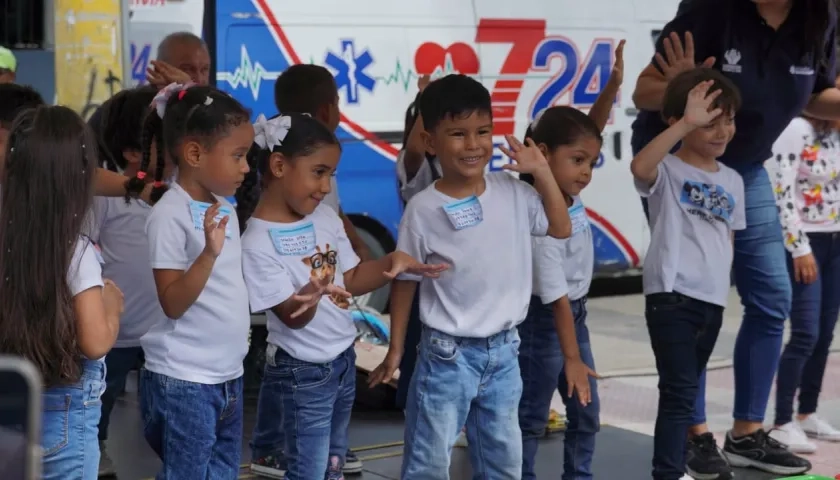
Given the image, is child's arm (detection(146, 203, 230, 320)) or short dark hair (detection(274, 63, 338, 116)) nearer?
child's arm (detection(146, 203, 230, 320))

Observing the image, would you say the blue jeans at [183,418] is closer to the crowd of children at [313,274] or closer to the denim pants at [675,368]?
the crowd of children at [313,274]

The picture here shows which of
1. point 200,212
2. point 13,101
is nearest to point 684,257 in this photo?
point 200,212

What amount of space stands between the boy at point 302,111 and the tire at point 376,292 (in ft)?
13.1

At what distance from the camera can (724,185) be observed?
187 inches

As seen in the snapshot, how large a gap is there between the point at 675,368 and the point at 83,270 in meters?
2.22

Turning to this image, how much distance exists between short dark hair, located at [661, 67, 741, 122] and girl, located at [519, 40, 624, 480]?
356 millimetres

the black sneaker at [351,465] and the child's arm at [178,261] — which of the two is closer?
the child's arm at [178,261]

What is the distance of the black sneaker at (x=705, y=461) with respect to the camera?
5.09 metres

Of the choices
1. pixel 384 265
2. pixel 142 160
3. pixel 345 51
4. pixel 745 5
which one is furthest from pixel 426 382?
pixel 345 51

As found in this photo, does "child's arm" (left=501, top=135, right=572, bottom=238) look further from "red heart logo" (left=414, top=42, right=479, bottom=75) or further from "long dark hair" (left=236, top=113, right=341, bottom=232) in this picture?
"red heart logo" (left=414, top=42, right=479, bottom=75)

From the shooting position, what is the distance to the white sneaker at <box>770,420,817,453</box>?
5.61 metres

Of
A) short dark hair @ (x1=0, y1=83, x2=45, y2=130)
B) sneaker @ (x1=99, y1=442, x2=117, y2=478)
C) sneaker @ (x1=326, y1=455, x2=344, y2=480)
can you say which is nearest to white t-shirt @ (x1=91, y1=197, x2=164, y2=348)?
short dark hair @ (x1=0, y1=83, x2=45, y2=130)

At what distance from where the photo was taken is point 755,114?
4.91 meters

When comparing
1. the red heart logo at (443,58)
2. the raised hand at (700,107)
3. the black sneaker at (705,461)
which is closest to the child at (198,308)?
the raised hand at (700,107)
